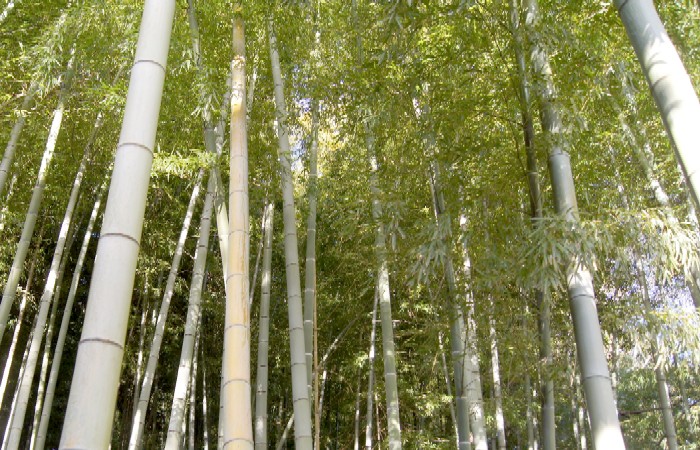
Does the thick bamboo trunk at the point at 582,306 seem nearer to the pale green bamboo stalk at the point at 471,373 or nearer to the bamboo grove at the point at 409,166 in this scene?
the bamboo grove at the point at 409,166

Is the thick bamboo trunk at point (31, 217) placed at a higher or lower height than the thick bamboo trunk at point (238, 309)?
higher

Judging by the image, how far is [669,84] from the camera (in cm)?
153

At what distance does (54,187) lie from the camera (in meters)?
6.42

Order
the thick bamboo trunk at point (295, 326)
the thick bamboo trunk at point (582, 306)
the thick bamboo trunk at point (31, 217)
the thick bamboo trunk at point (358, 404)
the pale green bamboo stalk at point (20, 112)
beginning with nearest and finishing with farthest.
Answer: the thick bamboo trunk at point (582, 306), the thick bamboo trunk at point (295, 326), the pale green bamboo stalk at point (20, 112), the thick bamboo trunk at point (31, 217), the thick bamboo trunk at point (358, 404)

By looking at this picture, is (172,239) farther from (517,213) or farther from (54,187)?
(517,213)

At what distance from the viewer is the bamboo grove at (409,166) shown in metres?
1.75

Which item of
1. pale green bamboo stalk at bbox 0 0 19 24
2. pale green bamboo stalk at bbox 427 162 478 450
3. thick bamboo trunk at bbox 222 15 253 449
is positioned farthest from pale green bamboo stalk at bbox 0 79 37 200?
pale green bamboo stalk at bbox 427 162 478 450

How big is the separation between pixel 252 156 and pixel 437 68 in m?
2.05

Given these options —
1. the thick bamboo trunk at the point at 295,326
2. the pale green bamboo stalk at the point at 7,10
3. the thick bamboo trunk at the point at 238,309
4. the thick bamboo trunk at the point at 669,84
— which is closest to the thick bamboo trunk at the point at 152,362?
the thick bamboo trunk at the point at 295,326

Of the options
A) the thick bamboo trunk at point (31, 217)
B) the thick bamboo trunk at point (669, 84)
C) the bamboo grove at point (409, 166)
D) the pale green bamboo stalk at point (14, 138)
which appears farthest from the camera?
the thick bamboo trunk at point (31, 217)

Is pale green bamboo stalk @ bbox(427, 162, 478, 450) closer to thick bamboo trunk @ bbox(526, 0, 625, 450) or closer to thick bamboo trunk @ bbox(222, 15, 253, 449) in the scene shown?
thick bamboo trunk @ bbox(526, 0, 625, 450)

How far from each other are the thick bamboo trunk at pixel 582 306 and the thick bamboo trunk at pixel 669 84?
1.04 metres

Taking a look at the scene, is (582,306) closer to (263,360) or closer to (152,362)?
(263,360)

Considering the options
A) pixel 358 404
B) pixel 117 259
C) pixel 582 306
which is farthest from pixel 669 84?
pixel 358 404
